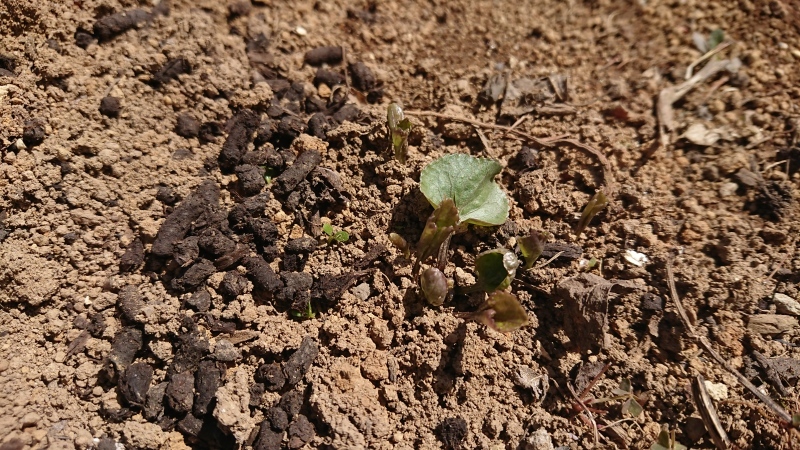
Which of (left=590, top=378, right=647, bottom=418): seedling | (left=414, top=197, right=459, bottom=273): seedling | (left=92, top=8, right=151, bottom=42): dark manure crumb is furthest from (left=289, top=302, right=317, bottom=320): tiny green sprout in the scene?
(left=92, top=8, right=151, bottom=42): dark manure crumb

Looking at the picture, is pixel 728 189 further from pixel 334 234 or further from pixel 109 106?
pixel 109 106

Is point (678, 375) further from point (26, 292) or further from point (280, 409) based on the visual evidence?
point (26, 292)

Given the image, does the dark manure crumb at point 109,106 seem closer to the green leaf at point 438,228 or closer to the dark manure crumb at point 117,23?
the dark manure crumb at point 117,23

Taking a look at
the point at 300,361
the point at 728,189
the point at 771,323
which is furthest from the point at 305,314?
the point at 728,189

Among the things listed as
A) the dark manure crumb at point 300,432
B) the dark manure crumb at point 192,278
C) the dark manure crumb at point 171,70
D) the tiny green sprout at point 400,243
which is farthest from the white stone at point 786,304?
the dark manure crumb at point 171,70

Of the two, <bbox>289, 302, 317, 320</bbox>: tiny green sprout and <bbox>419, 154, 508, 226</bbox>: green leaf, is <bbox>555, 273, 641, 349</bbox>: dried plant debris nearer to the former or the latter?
<bbox>419, 154, 508, 226</bbox>: green leaf
